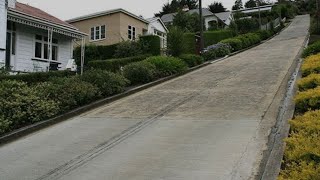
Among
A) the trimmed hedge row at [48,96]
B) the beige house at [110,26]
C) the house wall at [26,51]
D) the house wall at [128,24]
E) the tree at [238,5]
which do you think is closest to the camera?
the trimmed hedge row at [48,96]

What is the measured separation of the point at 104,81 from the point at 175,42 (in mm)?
11621

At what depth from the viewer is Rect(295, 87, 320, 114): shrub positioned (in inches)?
Result: 365

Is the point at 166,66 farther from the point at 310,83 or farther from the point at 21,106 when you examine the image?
the point at 310,83

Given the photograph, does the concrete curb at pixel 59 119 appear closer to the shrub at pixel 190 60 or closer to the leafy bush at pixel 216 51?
the shrub at pixel 190 60

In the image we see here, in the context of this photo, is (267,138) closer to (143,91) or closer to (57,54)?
(143,91)

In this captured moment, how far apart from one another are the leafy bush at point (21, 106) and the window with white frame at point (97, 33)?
24.8 meters

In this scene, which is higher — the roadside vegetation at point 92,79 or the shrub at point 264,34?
the shrub at point 264,34

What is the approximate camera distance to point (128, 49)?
31.1m

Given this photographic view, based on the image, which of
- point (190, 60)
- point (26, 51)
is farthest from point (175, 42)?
point (26, 51)

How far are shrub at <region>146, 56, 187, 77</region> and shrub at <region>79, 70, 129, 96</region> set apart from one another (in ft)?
14.6

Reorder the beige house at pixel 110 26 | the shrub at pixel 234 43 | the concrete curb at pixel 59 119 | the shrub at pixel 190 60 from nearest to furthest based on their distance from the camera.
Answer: the concrete curb at pixel 59 119 → the shrub at pixel 190 60 → the shrub at pixel 234 43 → the beige house at pixel 110 26

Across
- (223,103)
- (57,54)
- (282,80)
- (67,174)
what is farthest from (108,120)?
(57,54)

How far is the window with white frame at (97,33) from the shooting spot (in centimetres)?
3740

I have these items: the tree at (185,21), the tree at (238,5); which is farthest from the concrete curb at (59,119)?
the tree at (238,5)
